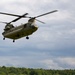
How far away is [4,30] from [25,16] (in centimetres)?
1353

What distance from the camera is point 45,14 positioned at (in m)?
99.6

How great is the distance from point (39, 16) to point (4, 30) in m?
17.9

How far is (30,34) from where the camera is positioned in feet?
336

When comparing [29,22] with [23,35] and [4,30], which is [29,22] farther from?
[4,30]

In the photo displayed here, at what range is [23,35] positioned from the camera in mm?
103438

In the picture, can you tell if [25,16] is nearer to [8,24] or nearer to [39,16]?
[39,16]

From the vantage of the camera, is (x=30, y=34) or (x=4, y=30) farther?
(x=4, y=30)

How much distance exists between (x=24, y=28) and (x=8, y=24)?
1138cm

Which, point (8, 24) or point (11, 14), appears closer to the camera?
point (11, 14)

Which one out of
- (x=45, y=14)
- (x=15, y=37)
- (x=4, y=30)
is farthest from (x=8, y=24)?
(x=45, y=14)

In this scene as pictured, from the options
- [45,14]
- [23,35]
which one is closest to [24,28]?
[23,35]

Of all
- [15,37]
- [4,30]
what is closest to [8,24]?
[4,30]

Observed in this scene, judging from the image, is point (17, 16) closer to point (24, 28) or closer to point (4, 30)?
point (24, 28)

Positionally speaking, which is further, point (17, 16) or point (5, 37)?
point (5, 37)
